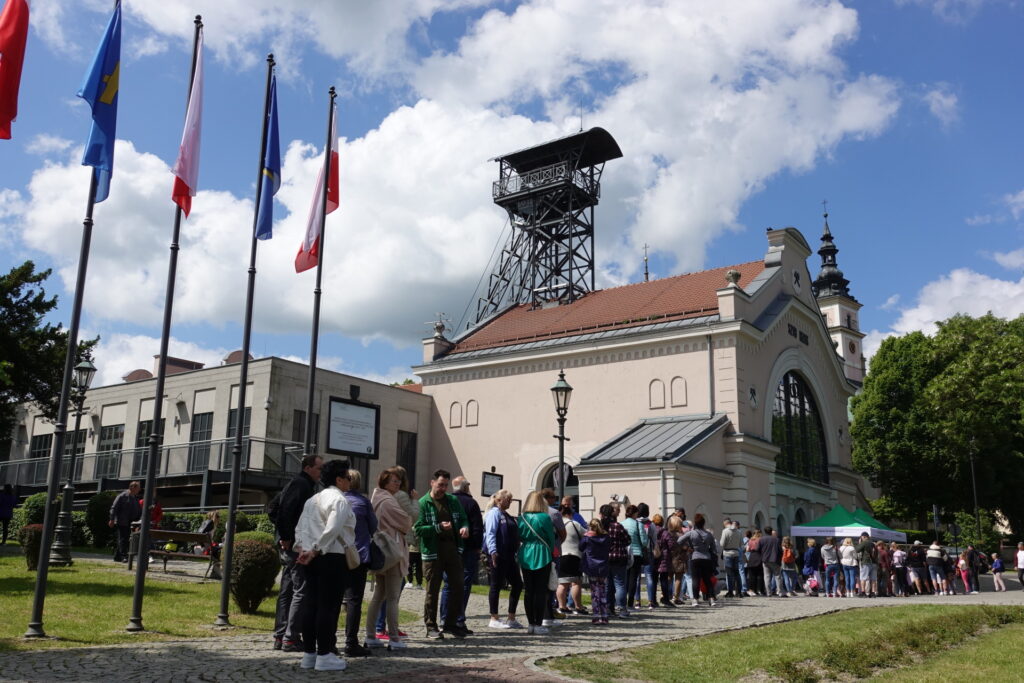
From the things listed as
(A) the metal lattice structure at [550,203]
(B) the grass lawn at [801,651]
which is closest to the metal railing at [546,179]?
(A) the metal lattice structure at [550,203]

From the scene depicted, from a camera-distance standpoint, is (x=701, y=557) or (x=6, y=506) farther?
(x=6, y=506)

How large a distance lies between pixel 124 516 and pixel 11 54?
10.6m

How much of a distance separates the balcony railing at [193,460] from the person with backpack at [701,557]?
15.7 m

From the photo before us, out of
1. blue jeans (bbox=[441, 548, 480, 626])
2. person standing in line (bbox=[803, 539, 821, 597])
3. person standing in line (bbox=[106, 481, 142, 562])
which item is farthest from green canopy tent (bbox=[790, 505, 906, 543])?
person standing in line (bbox=[106, 481, 142, 562])

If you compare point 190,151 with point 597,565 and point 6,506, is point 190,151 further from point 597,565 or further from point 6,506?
point 6,506

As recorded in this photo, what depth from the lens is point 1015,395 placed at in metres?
29.7

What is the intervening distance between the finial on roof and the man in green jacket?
88217 millimetres

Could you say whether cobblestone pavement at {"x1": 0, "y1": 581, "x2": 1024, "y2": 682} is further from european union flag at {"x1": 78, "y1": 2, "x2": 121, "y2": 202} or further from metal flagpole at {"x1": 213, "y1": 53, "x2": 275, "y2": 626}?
european union flag at {"x1": 78, "y1": 2, "x2": 121, "y2": 202}

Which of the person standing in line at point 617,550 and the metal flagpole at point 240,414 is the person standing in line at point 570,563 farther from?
the metal flagpole at point 240,414

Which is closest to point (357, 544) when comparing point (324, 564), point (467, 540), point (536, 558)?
point (324, 564)

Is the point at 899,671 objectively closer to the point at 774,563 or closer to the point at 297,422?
the point at 774,563

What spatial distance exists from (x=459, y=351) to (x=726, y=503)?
12850mm

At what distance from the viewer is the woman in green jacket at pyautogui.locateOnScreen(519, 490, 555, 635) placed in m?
11.2

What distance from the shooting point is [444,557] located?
1023cm
